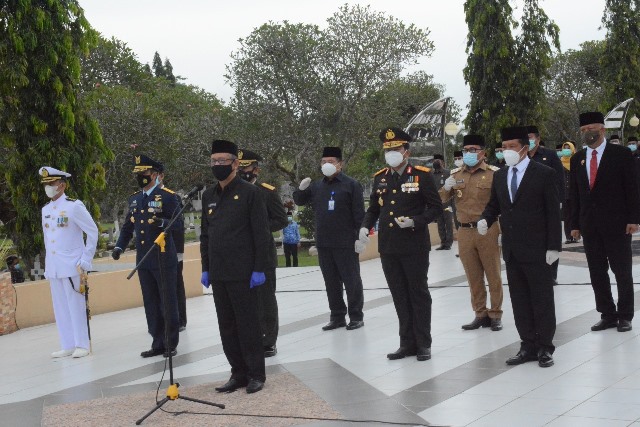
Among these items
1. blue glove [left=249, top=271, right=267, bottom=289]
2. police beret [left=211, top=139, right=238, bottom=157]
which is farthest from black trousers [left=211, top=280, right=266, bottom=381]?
police beret [left=211, top=139, right=238, bottom=157]

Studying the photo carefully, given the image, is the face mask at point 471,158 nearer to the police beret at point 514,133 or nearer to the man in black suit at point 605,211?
the man in black suit at point 605,211

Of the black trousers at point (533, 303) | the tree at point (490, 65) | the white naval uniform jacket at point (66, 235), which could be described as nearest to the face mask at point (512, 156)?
the black trousers at point (533, 303)

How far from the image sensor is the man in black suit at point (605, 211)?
29.8 feet

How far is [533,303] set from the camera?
8078 mm

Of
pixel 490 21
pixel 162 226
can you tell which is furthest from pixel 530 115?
pixel 162 226

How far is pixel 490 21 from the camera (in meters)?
28.7

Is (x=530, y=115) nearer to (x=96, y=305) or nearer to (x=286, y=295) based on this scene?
(x=286, y=295)

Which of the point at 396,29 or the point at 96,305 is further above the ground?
the point at 396,29

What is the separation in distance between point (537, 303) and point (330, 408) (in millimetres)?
2069

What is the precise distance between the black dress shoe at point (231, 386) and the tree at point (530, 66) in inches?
885

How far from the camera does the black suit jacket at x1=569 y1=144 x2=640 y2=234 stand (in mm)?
9070

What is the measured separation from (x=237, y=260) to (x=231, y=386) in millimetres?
1015

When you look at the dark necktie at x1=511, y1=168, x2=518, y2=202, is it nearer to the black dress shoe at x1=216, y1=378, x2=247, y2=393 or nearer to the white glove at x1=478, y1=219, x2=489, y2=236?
the white glove at x1=478, y1=219, x2=489, y2=236

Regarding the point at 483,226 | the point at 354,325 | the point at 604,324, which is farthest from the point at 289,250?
the point at 483,226
